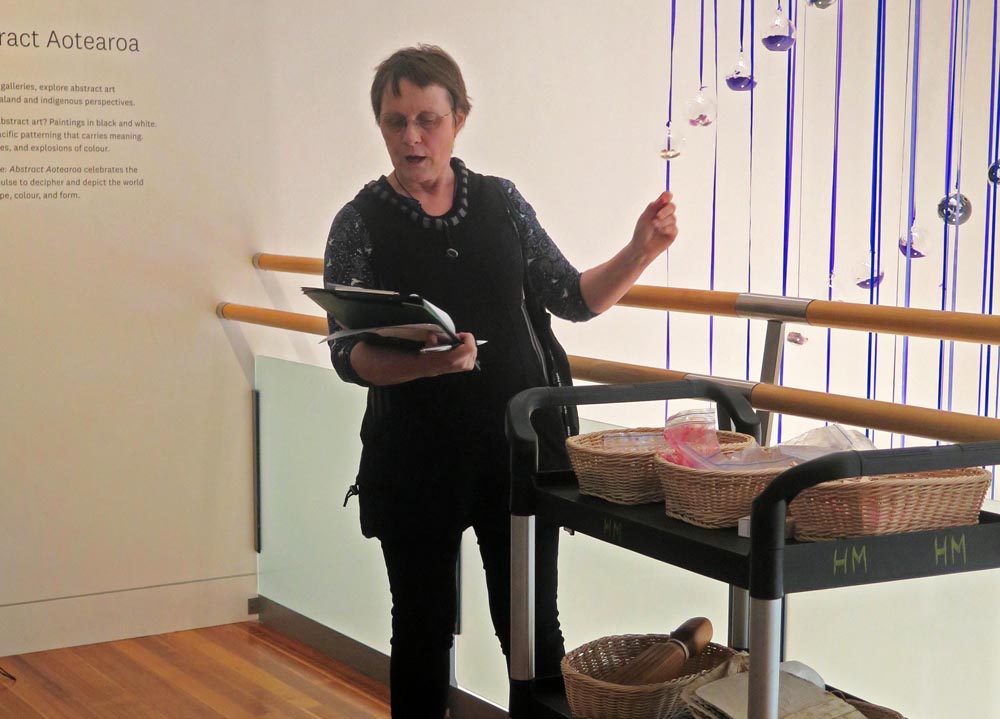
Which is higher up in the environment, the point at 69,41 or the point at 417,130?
the point at 69,41

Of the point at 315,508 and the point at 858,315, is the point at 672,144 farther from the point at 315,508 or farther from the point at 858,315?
the point at 858,315

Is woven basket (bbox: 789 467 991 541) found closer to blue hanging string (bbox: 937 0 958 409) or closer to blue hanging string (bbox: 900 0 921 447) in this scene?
blue hanging string (bbox: 900 0 921 447)

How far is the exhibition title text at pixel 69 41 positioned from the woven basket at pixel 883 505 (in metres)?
2.67

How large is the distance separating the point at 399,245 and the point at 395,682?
724 mm

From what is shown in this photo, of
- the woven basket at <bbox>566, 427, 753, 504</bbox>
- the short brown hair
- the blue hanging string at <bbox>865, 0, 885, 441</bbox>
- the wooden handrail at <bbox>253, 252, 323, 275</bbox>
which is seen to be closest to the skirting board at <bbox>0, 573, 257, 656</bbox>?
the wooden handrail at <bbox>253, 252, 323, 275</bbox>

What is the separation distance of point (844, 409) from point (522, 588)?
575 millimetres

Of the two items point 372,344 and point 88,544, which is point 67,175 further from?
point 372,344

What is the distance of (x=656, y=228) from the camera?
1926mm

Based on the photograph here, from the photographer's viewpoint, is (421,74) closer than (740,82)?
Yes

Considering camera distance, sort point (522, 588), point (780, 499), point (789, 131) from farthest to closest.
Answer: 1. point (789, 131)
2. point (522, 588)
3. point (780, 499)

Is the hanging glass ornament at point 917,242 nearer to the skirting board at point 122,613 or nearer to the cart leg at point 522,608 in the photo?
the skirting board at point 122,613

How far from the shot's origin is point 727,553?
4.11 ft

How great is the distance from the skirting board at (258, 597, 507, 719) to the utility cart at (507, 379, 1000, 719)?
1103 millimetres

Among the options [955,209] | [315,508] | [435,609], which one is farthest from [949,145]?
[435,609]
